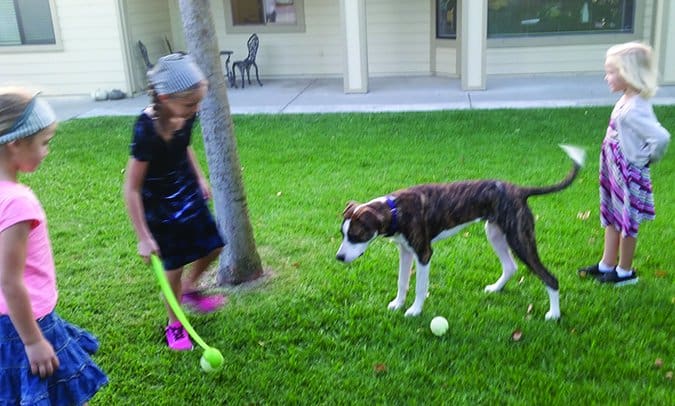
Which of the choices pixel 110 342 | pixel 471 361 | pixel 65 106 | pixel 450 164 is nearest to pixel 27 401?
pixel 110 342

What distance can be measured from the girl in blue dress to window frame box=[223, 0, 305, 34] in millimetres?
10738

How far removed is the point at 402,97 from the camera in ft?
37.6

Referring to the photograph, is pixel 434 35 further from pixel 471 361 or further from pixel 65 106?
pixel 471 361

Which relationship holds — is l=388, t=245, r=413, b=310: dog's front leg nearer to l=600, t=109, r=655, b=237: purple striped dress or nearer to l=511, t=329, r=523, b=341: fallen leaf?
l=511, t=329, r=523, b=341: fallen leaf

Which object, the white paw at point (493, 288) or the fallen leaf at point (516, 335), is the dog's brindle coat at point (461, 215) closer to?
the fallen leaf at point (516, 335)

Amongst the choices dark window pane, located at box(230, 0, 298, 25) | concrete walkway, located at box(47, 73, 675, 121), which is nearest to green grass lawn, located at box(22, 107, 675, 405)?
concrete walkway, located at box(47, 73, 675, 121)

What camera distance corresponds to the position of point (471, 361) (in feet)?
11.5

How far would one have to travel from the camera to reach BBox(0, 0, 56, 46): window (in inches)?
500

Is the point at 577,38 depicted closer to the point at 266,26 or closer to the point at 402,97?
the point at 402,97

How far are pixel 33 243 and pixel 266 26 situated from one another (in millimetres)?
12352

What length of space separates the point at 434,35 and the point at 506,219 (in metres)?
10.3

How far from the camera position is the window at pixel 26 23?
41.7 feet

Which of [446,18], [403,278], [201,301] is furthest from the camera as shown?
[446,18]

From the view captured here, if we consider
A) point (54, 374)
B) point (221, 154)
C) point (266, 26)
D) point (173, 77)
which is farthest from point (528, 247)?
point (266, 26)
